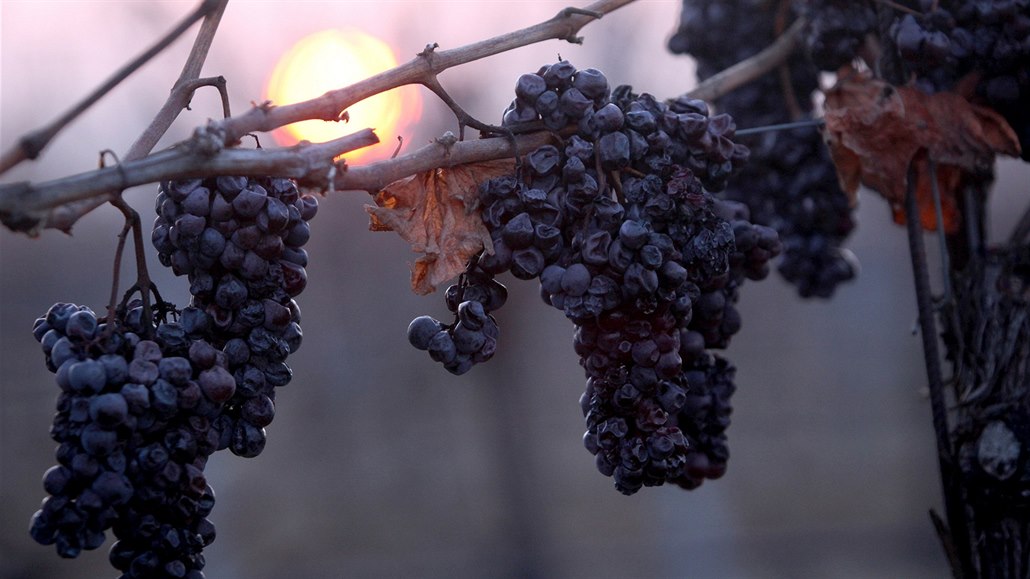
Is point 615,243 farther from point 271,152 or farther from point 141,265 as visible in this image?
point 141,265

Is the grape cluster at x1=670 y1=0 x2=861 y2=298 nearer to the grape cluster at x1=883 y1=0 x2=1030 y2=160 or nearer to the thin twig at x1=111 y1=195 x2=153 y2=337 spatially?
the grape cluster at x1=883 y1=0 x2=1030 y2=160

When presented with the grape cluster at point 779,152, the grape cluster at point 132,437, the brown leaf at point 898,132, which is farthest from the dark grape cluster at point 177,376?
the grape cluster at point 779,152

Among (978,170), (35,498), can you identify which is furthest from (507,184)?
(35,498)

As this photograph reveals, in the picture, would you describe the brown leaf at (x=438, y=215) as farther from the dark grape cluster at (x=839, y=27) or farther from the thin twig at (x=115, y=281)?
the dark grape cluster at (x=839, y=27)

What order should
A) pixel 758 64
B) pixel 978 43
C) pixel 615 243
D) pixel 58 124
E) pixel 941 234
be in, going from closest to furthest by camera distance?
pixel 58 124 → pixel 615 243 → pixel 978 43 → pixel 941 234 → pixel 758 64

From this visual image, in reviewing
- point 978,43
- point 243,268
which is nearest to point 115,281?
point 243,268

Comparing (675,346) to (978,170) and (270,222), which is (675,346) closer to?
(270,222)
